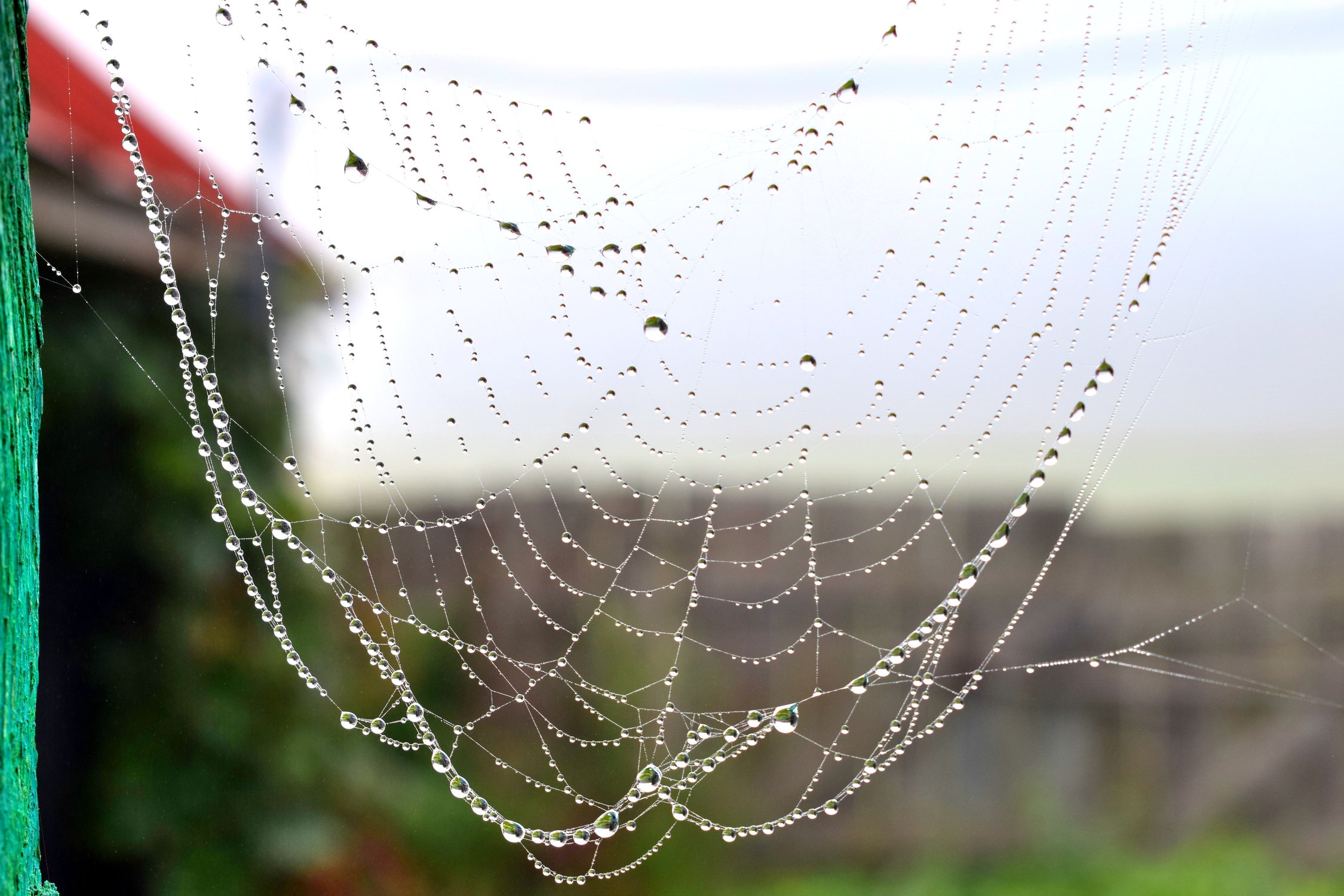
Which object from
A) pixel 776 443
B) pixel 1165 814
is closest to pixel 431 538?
pixel 776 443

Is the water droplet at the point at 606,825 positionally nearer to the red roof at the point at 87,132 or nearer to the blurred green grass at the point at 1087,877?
the red roof at the point at 87,132

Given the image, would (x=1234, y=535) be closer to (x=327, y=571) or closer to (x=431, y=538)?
(x=431, y=538)

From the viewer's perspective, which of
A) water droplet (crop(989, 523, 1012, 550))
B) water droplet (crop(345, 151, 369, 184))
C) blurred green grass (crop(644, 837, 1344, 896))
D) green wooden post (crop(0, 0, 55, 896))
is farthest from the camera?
blurred green grass (crop(644, 837, 1344, 896))

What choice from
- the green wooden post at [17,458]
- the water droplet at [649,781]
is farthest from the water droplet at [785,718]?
the green wooden post at [17,458]

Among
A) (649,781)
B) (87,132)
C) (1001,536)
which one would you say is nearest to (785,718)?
(649,781)

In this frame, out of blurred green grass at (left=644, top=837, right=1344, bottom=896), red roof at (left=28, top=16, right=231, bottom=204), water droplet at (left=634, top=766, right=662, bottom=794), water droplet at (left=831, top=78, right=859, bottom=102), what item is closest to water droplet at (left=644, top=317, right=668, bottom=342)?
water droplet at (left=831, top=78, right=859, bottom=102)

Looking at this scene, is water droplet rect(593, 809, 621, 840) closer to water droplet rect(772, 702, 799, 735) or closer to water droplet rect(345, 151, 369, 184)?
water droplet rect(772, 702, 799, 735)
